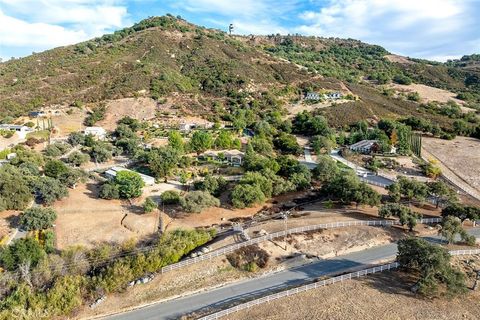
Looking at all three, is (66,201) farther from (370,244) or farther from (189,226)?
(370,244)

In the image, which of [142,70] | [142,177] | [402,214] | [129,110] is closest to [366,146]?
[402,214]

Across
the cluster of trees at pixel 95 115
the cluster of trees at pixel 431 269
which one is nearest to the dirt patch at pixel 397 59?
the cluster of trees at pixel 95 115

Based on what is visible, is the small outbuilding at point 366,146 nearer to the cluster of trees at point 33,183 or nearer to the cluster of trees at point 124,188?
the cluster of trees at point 124,188

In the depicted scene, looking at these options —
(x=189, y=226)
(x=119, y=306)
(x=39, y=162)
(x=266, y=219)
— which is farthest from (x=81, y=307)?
(x=39, y=162)

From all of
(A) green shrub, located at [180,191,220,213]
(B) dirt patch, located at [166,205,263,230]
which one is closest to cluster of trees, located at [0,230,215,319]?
(B) dirt patch, located at [166,205,263,230]

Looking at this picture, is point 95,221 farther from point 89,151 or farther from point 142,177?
point 89,151

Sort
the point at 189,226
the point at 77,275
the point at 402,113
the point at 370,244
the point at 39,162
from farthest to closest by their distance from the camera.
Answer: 1. the point at 402,113
2. the point at 39,162
3. the point at 189,226
4. the point at 370,244
5. the point at 77,275
